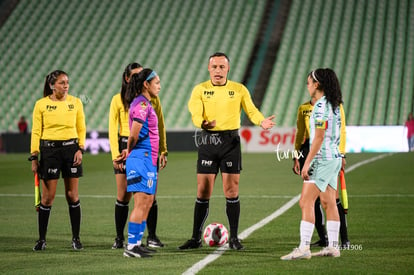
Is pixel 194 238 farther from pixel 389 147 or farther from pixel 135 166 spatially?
pixel 389 147

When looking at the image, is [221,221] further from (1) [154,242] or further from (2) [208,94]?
(2) [208,94]

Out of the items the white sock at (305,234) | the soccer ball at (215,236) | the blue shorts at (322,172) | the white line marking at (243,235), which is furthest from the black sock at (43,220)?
the blue shorts at (322,172)

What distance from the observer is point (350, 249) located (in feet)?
27.4

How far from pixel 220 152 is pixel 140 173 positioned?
1.11 meters

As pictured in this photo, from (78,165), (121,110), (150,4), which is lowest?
(78,165)

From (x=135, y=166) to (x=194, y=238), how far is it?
1258mm

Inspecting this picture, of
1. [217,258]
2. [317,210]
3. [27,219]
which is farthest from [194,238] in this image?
[27,219]

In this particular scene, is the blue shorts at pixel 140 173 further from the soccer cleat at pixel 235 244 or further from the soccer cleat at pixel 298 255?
the soccer cleat at pixel 298 255

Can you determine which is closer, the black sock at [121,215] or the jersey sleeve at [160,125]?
the jersey sleeve at [160,125]

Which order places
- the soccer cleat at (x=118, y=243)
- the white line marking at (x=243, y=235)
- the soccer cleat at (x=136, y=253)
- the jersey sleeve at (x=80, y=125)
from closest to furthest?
the white line marking at (x=243, y=235) < the soccer cleat at (x=136, y=253) < the soccer cleat at (x=118, y=243) < the jersey sleeve at (x=80, y=125)

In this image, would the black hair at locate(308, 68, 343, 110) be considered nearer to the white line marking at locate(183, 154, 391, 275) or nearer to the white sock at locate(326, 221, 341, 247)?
the white sock at locate(326, 221, 341, 247)

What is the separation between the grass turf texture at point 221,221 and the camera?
24.2 feet

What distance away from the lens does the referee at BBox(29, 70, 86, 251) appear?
881 centimetres

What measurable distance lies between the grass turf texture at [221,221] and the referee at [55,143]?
0.55 metres
